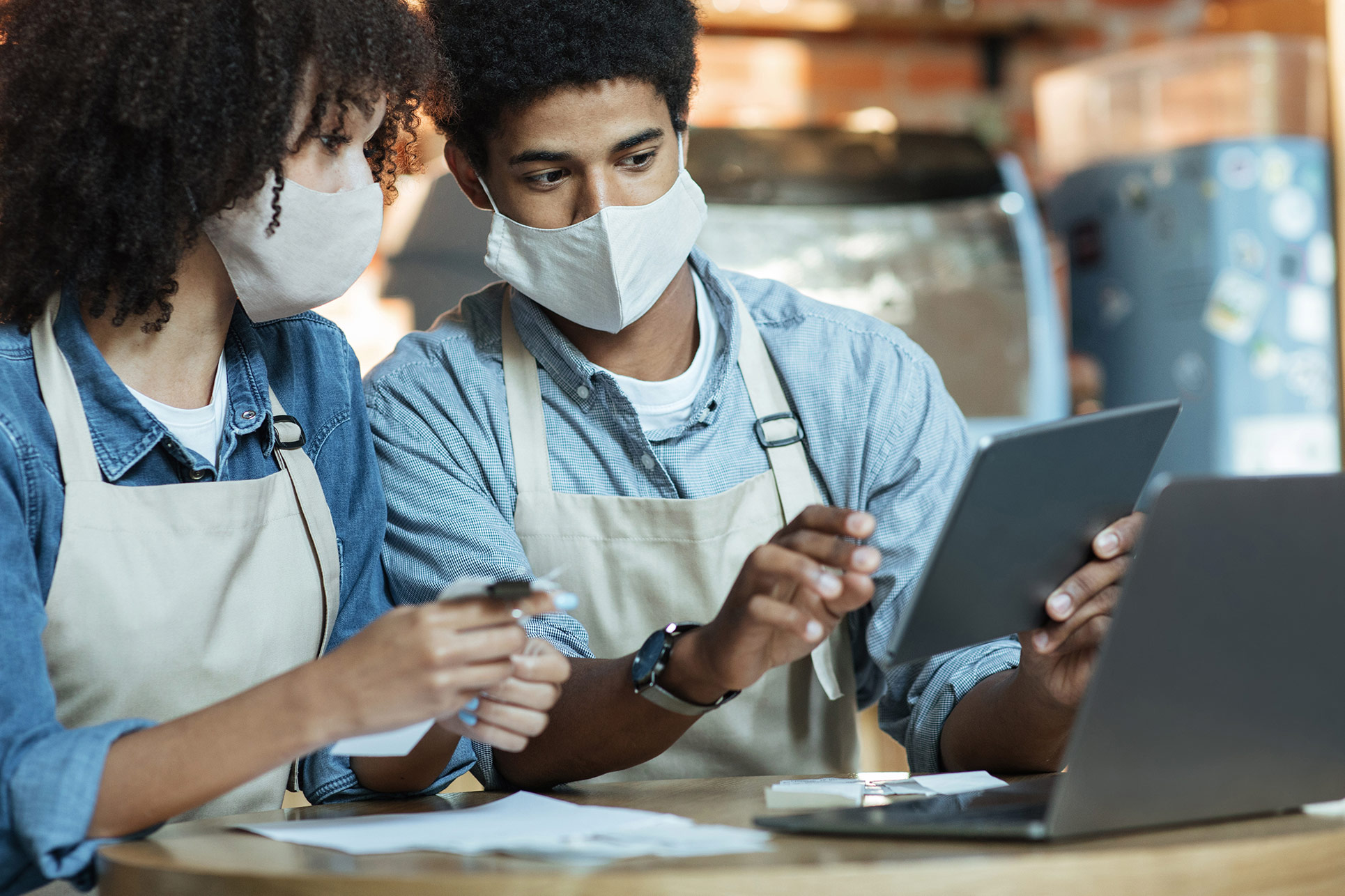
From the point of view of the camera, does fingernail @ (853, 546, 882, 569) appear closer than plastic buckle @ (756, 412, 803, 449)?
Yes

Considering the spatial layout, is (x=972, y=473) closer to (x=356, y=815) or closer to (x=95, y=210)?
(x=356, y=815)

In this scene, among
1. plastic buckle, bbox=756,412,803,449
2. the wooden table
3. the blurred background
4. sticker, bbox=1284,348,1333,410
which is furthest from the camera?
sticker, bbox=1284,348,1333,410

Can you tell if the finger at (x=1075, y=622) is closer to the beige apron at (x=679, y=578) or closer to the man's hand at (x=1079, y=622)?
the man's hand at (x=1079, y=622)

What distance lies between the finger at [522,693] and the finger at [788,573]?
16 cm

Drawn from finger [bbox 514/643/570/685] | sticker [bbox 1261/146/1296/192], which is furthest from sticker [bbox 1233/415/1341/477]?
finger [bbox 514/643/570/685]

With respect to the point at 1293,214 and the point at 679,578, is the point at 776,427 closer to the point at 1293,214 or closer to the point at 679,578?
the point at 679,578

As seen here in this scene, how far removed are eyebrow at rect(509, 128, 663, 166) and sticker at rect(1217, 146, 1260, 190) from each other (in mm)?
1828

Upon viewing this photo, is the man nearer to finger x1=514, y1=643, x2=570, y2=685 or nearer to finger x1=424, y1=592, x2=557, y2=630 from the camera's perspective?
finger x1=514, y1=643, x2=570, y2=685

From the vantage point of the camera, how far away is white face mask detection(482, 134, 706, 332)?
1206 millimetres

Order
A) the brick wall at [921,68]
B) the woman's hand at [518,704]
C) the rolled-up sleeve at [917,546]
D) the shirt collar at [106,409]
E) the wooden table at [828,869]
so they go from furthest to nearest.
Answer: the brick wall at [921,68]
the rolled-up sleeve at [917,546]
the shirt collar at [106,409]
the woman's hand at [518,704]
the wooden table at [828,869]

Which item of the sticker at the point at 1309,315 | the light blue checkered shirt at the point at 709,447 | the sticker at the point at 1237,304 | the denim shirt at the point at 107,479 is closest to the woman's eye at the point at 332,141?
the denim shirt at the point at 107,479

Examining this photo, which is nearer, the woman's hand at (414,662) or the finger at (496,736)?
the woman's hand at (414,662)

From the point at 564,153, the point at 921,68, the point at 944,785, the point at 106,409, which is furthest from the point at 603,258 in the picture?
the point at 921,68

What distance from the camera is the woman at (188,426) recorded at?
78 centimetres
